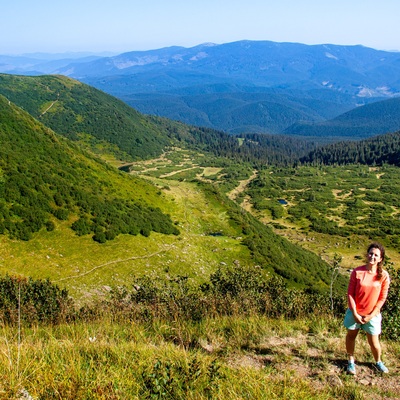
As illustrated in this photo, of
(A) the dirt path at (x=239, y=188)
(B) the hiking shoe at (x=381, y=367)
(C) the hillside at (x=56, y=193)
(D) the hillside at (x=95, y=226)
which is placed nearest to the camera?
(B) the hiking shoe at (x=381, y=367)

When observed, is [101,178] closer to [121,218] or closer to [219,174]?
[121,218]

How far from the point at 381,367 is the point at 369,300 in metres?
1.50

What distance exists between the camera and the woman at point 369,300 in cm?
803

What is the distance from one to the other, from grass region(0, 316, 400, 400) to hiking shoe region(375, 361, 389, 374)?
0.13m

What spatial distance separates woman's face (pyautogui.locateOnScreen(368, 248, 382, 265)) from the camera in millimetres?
7938

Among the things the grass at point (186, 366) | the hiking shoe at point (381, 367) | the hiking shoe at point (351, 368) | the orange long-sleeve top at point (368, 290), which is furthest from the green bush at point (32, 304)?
the hiking shoe at point (381, 367)

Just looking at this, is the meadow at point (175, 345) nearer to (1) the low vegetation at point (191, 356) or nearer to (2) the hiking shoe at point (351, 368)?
(1) the low vegetation at point (191, 356)

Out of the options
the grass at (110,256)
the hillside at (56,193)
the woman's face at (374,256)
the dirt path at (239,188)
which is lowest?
the dirt path at (239,188)

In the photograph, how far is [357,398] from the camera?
21.1 ft

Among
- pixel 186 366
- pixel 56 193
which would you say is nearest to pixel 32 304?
pixel 186 366

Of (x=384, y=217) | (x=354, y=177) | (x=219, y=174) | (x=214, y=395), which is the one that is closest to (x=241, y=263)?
(x=214, y=395)

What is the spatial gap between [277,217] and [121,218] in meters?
88.0

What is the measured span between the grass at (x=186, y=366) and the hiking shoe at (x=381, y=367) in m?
0.13

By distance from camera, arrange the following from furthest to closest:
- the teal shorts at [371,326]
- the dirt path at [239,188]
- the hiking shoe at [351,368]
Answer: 1. the dirt path at [239,188]
2. the teal shorts at [371,326]
3. the hiking shoe at [351,368]
